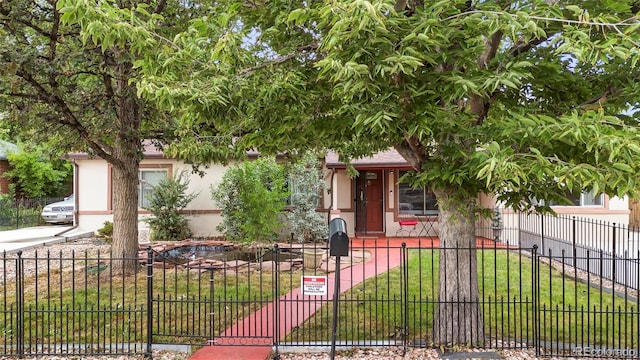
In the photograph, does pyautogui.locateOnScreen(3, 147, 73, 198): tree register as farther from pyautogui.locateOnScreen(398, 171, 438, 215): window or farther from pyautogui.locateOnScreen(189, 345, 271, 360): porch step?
pyautogui.locateOnScreen(189, 345, 271, 360): porch step

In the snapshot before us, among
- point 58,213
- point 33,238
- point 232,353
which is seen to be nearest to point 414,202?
point 232,353

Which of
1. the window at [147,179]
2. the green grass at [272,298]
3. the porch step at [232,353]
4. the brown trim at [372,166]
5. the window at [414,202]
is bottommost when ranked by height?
the porch step at [232,353]

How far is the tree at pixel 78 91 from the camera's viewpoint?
7070mm

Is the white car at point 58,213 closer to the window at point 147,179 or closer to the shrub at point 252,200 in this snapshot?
the window at point 147,179

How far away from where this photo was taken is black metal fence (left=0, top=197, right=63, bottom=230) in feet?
60.4

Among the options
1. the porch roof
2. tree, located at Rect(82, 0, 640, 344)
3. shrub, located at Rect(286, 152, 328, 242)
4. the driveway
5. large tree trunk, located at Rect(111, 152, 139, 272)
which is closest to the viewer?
tree, located at Rect(82, 0, 640, 344)

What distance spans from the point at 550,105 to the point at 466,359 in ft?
10.3

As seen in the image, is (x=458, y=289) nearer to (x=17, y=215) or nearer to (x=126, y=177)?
(x=126, y=177)

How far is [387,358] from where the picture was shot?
5133mm

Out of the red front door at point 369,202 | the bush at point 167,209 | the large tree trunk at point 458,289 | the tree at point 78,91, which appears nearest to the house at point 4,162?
the bush at point 167,209

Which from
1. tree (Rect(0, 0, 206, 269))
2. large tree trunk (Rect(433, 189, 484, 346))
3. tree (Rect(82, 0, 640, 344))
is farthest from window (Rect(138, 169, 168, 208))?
large tree trunk (Rect(433, 189, 484, 346))

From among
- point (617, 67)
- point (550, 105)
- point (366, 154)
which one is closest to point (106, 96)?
point (366, 154)

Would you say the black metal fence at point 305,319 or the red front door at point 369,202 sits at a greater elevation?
the red front door at point 369,202

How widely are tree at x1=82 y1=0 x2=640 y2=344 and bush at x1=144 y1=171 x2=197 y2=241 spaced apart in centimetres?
868
